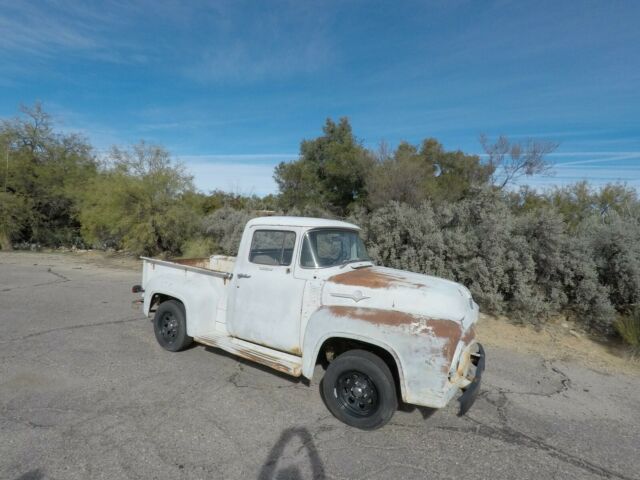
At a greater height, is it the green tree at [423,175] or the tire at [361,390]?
the green tree at [423,175]

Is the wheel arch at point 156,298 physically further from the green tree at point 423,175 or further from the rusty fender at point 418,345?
the green tree at point 423,175

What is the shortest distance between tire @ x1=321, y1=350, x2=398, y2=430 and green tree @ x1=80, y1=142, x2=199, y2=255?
13.2 metres

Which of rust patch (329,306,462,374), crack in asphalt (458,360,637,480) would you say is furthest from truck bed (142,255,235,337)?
crack in asphalt (458,360,637,480)

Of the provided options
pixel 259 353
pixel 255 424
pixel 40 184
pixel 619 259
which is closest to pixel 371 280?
pixel 259 353

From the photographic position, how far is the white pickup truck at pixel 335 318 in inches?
118

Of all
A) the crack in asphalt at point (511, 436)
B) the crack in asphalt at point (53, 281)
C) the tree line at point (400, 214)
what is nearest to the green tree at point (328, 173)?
the tree line at point (400, 214)

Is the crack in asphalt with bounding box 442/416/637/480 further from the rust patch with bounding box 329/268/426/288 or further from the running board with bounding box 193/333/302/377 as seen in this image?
the running board with bounding box 193/333/302/377

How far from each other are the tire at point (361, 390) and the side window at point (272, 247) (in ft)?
4.38

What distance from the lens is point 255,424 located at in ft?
10.8

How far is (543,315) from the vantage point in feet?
23.0

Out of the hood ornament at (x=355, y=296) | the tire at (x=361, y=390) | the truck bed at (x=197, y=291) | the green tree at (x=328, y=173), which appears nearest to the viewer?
the tire at (x=361, y=390)

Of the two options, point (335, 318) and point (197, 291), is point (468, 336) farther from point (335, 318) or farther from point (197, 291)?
point (197, 291)

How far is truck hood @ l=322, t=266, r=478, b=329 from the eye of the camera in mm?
3189

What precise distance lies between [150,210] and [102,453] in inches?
533
